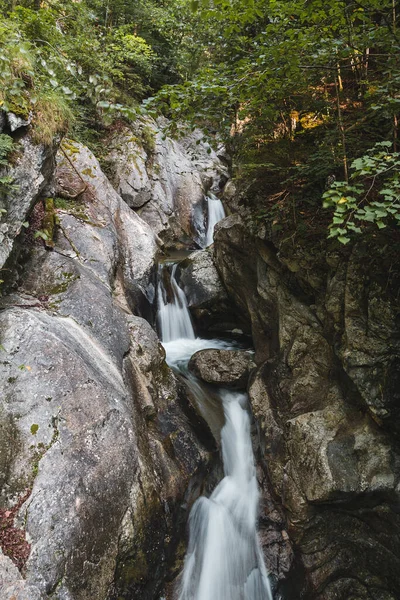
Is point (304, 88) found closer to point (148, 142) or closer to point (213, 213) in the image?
point (148, 142)

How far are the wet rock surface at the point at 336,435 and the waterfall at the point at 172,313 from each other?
361 centimetres

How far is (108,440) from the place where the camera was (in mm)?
3895

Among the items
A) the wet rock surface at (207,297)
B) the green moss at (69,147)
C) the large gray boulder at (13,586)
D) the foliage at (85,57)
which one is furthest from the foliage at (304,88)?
the green moss at (69,147)

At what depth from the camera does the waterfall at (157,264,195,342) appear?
9.07 meters

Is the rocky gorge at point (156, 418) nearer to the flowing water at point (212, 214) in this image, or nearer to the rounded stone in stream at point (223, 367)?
the rounded stone in stream at point (223, 367)

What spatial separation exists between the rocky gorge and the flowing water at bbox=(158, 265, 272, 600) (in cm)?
20

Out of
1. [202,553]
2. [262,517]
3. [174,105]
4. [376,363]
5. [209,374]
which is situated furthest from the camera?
[209,374]

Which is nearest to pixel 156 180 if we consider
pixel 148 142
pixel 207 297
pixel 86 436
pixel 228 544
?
pixel 148 142

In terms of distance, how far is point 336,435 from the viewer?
489 cm

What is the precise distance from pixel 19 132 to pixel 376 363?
548cm

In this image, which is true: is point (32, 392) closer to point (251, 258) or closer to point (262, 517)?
point (262, 517)

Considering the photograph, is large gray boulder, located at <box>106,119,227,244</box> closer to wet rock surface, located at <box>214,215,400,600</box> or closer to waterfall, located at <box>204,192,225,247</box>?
waterfall, located at <box>204,192,225,247</box>

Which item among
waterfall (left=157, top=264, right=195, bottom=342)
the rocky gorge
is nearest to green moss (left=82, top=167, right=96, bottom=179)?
the rocky gorge

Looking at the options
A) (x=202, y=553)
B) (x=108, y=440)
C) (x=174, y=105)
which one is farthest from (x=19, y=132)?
(x=202, y=553)
